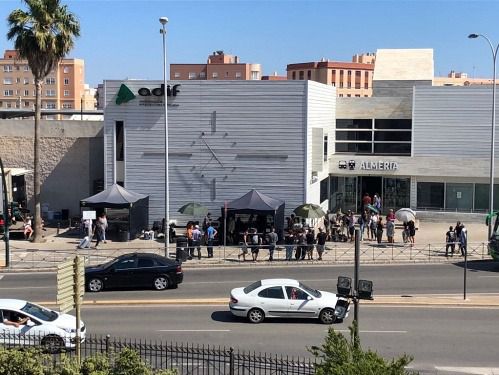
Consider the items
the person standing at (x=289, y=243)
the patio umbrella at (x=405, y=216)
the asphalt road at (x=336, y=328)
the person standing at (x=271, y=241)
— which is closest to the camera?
the asphalt road at (x=336, y=328)

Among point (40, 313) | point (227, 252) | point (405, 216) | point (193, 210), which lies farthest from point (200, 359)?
point (405, 216)

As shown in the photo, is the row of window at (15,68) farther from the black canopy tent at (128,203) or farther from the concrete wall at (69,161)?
the black canopy tent at (128,203)

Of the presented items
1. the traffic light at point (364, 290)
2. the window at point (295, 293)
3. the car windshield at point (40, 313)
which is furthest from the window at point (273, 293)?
the traffic light at point (364, 290)

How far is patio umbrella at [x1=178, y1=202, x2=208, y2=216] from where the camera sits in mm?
34750

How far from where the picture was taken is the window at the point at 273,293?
19.4 meters

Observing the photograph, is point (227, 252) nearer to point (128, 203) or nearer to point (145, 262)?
point (128, 203)

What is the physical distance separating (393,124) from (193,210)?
17414 millimetres

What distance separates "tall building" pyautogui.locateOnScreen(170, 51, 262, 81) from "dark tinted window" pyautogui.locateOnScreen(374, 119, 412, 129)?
70469mm

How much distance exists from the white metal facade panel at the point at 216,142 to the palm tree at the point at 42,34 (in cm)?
407

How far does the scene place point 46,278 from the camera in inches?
1079

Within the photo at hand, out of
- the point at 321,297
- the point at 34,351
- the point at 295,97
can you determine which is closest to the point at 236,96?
the point at 295,97

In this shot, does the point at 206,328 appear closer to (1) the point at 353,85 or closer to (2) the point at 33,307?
(2) the point at 33,307

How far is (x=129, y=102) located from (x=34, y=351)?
27605 mm

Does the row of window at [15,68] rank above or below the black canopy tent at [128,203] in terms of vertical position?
above
